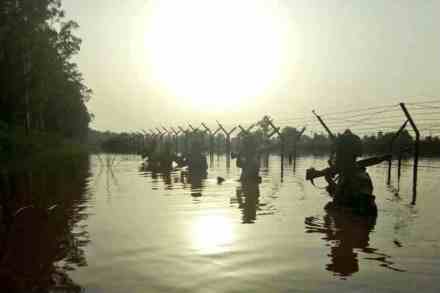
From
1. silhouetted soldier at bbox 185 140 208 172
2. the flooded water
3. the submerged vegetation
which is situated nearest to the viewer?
the flooded water

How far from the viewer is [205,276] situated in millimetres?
7770

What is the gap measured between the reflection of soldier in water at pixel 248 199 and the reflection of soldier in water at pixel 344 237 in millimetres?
1569

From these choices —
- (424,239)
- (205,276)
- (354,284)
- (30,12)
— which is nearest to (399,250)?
(424,239)

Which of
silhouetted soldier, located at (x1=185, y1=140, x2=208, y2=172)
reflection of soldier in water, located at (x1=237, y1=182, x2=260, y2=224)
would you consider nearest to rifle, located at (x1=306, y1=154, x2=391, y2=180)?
reflection of soldier in water, located at (x1=237, y1=182, x2=260, y2=224)

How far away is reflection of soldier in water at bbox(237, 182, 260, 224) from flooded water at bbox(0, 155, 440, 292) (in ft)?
0.21

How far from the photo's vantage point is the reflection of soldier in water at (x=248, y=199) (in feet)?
44.8

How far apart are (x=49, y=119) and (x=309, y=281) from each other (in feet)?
205

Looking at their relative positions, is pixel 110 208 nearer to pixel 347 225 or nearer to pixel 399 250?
pixel 347 225

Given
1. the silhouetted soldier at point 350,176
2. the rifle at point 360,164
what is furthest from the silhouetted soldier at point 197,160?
the silhouetted soldier at point 350,176

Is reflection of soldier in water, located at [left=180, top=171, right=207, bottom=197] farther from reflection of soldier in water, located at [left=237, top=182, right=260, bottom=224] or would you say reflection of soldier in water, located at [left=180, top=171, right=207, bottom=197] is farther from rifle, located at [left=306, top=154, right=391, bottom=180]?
rifle, located at [left=306, top=154, right=391, bottom=180]

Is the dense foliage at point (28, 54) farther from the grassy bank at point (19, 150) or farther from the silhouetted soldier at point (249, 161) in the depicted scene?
the silhouetted soldier at point (249, 161)

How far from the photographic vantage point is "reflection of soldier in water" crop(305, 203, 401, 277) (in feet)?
28.0

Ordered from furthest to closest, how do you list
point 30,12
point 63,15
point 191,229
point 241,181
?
point 63,15 < point 30,12 < point 241,181 < point 191,229

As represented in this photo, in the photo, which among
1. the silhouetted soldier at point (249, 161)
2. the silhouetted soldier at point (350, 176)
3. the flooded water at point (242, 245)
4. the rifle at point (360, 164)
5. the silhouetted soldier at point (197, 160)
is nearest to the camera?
the flooded water at point (242, 245)
